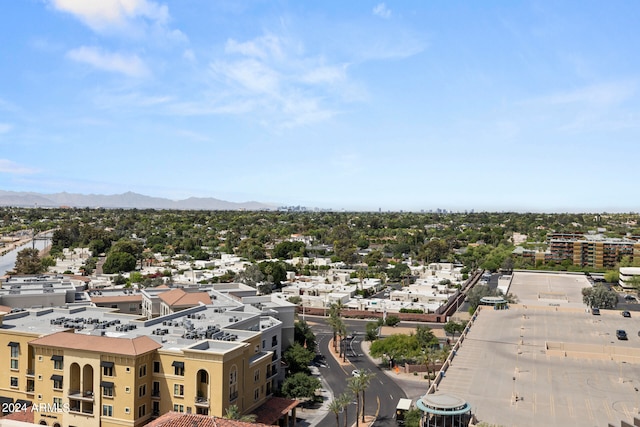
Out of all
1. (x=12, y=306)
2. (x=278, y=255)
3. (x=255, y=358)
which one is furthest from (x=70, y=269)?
(x=255, y=358)

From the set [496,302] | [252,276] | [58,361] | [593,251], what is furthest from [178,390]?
[593,251]

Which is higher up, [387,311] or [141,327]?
[141,327]

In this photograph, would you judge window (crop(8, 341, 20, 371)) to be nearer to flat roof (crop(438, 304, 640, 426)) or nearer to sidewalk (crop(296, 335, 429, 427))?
sidewalk (crop(296, 335, 429, 427))

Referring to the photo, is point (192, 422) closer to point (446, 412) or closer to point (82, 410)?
point (446, 412)

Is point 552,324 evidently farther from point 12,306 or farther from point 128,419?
point 12,306

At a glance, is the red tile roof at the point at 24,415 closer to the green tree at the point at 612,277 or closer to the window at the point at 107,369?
the window at the point at 107,369
